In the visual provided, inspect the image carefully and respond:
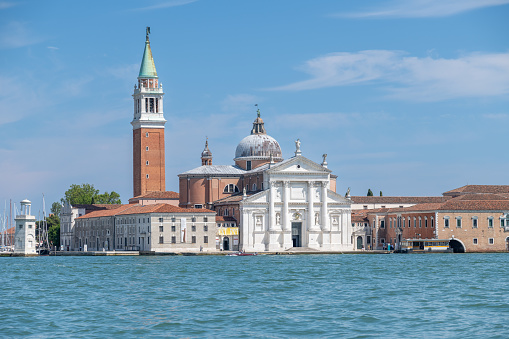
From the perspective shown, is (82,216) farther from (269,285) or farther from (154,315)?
(154,315)

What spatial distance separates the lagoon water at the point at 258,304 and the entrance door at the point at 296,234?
30823 mm

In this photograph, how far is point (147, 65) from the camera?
3681 inches

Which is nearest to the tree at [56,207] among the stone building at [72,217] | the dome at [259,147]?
the stone building at [72,217]

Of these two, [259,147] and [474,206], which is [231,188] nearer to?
[259,147]

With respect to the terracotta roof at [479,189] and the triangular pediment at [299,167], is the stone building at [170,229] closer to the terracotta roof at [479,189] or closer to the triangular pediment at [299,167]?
the triangular pediment at [299,167]

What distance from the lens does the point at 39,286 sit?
39.0m

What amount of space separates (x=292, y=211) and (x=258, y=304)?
47.3 meters

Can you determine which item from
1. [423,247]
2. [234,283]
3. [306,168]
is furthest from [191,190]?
[234,283]

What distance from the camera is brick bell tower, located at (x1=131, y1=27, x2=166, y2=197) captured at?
9106 centimetres

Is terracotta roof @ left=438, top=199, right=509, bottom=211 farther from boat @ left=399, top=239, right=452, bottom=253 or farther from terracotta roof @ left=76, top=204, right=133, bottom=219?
terracotta roof @ left=76, top=204, right=133, bottom=219

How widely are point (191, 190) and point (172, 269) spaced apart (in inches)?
1353

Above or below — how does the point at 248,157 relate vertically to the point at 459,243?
above

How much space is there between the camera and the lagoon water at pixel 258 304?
24891mm

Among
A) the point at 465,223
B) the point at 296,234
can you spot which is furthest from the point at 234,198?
the point at 465,223
